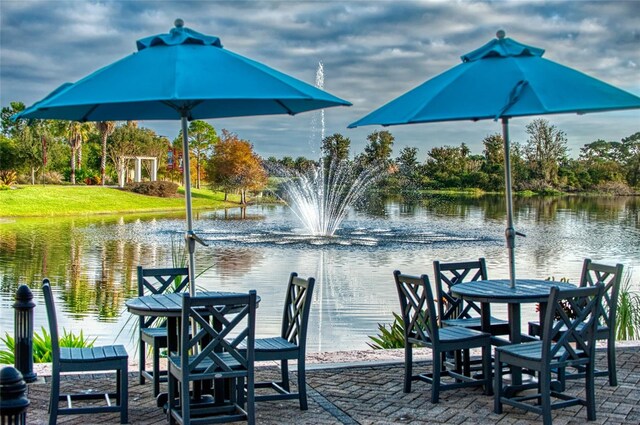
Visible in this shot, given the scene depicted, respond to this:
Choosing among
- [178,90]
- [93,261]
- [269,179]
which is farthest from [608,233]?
[269,179]

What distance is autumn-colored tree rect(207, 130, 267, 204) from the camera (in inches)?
2379

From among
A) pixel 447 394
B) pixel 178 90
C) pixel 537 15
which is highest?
pixel 537 15

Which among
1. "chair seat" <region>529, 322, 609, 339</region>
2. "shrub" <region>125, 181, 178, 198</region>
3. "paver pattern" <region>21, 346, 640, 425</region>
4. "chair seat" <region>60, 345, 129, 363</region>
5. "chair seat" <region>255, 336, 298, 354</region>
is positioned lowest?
"paver pattern" <region>21, 346, 640, 425</region>

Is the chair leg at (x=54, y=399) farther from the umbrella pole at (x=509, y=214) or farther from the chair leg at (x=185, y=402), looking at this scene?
the umbrella pole at (x=509, y=214)

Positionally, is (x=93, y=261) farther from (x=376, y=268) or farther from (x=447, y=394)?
(x=447, y=394)

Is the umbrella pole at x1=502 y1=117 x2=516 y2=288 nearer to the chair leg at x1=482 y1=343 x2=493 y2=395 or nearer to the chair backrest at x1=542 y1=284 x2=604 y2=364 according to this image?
the chair leg at x1=482 y1=343 x2=493 y2=395

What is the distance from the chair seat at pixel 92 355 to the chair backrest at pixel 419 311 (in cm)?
200

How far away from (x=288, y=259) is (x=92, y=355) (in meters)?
14.3

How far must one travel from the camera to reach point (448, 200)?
Answer: 222 ft

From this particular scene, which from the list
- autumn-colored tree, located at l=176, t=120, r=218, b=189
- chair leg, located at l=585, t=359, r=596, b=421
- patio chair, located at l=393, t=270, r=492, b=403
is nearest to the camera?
chair leg, located at l=585, t=359, r=596, b=421

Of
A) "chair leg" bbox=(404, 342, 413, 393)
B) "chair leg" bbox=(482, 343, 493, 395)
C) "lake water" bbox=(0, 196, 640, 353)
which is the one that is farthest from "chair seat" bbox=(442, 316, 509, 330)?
"lake water" bbox=(0, 196, 640, 353)

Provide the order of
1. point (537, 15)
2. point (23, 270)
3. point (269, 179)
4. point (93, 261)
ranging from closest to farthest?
point (23, 270), point (93, 261), point (537, 15), point (269, 179)

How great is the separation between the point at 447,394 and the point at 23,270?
13938 mm

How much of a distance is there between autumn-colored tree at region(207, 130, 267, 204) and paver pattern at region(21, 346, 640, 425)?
53695mm
